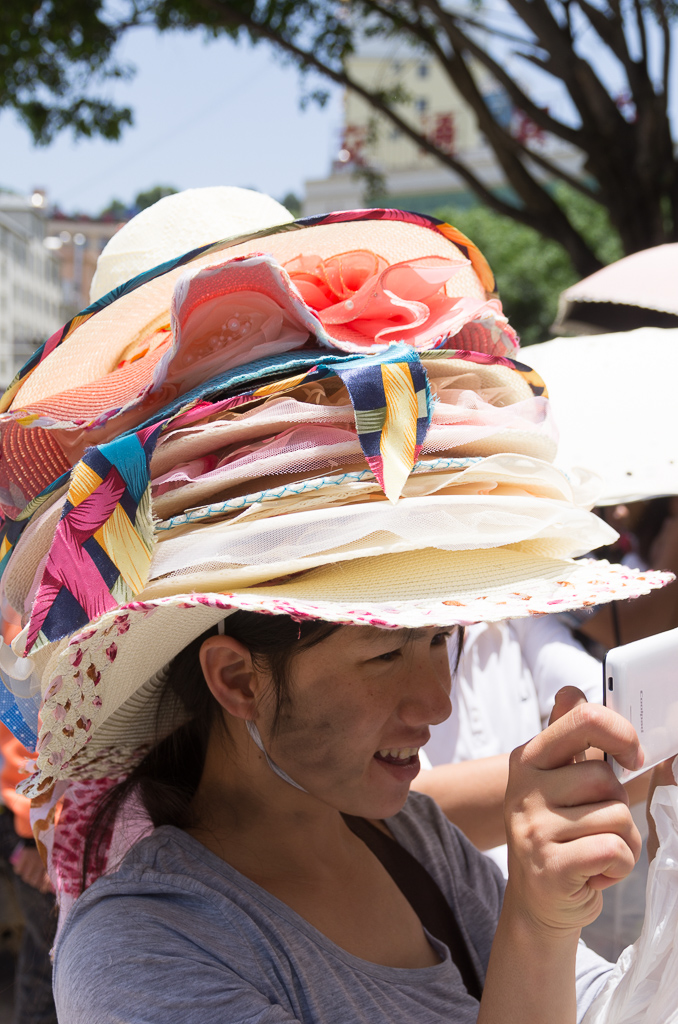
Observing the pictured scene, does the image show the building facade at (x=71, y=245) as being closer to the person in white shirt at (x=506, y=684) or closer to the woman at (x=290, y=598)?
the person in white shirt at (x=506, y=684)

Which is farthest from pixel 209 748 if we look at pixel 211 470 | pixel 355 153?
pixel 355 153

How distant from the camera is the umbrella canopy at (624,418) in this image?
1918mm

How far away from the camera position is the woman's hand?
903 mm

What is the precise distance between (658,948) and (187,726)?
2.49ft

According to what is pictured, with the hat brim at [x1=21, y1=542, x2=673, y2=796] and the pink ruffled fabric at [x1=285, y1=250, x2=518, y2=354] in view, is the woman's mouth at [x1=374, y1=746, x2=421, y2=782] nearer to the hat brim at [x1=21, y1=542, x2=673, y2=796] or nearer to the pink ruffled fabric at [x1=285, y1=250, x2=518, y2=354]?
the hat brim at [x1=21, y1=542, x2=673, y2=796]

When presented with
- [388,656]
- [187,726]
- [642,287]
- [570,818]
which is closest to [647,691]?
[570,818]

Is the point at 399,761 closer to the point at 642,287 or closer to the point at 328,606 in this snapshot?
the point at 328,606

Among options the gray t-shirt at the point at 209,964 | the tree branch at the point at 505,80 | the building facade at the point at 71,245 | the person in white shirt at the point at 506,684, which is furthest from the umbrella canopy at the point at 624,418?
the building facade at the point at 71,245

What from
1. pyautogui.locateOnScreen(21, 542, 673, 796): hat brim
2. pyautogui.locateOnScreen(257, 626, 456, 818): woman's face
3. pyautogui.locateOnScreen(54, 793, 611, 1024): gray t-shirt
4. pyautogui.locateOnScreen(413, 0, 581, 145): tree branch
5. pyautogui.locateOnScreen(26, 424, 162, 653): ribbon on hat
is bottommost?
pyautogui.locateOnScreen(54, 793, 611, 1024): gray t-shirt

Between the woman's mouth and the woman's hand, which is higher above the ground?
the woman's hand

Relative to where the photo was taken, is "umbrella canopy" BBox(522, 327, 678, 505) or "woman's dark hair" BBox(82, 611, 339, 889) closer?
"woman's dark hair" BBox(82, 611, 339, 889)

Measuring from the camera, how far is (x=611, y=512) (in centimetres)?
329

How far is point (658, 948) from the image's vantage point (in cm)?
109

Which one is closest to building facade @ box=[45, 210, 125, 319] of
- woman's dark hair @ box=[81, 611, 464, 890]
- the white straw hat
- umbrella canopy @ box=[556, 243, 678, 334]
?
umbrella canopy @ box=[556, 243, 678, 334]
